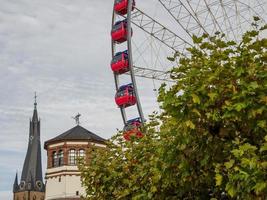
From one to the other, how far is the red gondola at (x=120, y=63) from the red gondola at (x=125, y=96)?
61.1 inches

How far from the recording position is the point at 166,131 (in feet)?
52.1

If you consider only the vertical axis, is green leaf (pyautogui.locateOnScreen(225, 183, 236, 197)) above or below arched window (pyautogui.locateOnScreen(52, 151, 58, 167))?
below

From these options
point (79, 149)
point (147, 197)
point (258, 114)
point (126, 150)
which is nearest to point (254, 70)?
point (258, 114)

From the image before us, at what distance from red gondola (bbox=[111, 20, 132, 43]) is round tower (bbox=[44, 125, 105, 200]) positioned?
31.0m

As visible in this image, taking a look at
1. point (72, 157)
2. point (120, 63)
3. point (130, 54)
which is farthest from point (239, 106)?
point (72, 157)

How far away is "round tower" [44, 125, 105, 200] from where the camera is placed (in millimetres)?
79438

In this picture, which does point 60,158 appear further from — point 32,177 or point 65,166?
point 32,177

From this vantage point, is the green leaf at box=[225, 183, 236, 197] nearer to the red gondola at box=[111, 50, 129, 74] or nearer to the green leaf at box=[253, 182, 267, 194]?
the green leaf at box=[253, 182, 267, 194]

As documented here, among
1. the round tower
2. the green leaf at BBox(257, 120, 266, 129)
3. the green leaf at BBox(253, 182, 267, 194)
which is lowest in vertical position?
the green leaf at BBox(253, 182, 267, 194)

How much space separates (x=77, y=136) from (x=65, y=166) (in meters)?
4.90

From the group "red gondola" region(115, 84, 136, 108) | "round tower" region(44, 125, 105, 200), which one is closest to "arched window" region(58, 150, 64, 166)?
"round tower" region(44, 125, 105, 200)

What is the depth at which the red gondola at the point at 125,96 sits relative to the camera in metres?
49.9

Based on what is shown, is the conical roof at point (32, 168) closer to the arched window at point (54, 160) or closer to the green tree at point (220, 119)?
the arched window at point (54, 160)

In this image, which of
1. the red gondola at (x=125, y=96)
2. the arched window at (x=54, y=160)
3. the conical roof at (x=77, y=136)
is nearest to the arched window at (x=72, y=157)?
the conical roof at (x=77, y=136)
